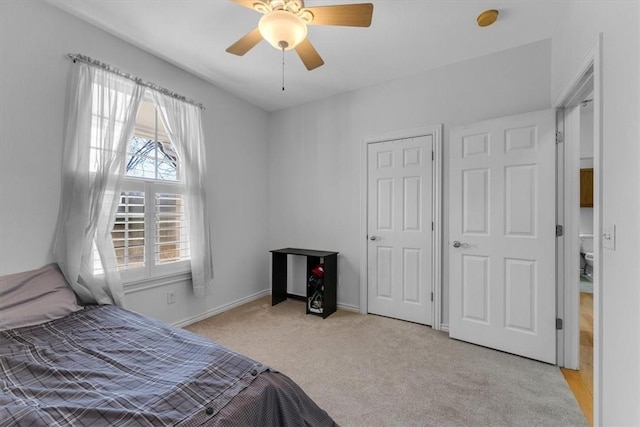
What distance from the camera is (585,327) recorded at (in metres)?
2.89

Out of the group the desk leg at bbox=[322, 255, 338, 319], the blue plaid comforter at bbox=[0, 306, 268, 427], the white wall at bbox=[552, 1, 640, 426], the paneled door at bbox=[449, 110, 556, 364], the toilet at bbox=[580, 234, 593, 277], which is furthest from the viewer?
the toilet at bbox=[580, 234, 593, 277]

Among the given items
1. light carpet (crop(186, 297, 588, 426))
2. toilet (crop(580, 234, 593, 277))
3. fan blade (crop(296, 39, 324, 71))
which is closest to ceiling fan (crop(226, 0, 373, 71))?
fan blade (crop(296, 39, 324, 71))

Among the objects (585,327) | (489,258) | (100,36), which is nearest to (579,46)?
(489,258)

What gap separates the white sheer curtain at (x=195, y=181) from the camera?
288 cm

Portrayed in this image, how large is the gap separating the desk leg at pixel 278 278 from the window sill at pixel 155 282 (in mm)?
1088

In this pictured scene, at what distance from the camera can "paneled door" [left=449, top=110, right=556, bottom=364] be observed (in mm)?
2291

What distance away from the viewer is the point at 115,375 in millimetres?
1159

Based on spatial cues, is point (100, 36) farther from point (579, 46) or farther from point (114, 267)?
point (579, 46)

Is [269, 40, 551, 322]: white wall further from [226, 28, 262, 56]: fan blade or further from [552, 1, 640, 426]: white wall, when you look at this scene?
[226, 28, 262, 56]: fan blade

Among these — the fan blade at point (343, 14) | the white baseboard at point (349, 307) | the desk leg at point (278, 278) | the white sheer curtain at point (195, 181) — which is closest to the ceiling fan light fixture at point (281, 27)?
the fan blade at point (343, 14)

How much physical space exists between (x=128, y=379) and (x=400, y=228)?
2691 millimetres

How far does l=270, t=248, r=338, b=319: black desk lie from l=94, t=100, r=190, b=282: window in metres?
1.15

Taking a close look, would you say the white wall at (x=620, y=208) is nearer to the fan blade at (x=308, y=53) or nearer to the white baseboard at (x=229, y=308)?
the fan blade at (x=308, y=53)

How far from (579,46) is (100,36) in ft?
11.7
